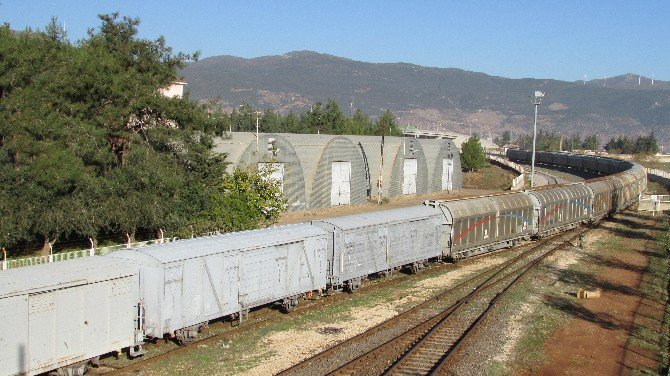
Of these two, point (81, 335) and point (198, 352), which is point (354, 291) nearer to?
point (198, 352)

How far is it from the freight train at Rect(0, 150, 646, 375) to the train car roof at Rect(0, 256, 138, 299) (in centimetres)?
3

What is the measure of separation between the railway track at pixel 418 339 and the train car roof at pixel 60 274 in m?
5.89

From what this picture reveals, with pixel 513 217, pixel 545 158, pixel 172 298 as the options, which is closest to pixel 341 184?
pixel 513 217

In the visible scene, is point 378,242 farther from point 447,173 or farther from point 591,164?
point 591,164

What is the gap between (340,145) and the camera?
57.7 m

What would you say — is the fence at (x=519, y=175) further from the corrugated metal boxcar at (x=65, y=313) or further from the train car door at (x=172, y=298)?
the corrugated metal boxcar at (x=65, y=313)

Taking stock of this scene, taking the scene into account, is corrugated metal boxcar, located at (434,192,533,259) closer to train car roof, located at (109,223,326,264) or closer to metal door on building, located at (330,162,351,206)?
train car roof, located at (109,223,326,264)

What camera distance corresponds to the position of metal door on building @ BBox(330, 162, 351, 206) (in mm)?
57906

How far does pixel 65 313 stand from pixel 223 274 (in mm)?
5864

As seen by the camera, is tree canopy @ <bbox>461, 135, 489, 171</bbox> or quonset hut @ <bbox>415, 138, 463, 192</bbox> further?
tree canopy @ <bbox>461, 135, 489, 171</bbox>

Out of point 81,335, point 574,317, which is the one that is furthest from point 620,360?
point 81,335

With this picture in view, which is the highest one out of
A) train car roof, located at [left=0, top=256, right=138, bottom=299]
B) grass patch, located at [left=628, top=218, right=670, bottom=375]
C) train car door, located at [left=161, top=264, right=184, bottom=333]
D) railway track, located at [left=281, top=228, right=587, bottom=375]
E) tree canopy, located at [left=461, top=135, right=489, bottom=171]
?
tree canopy, located at [left=461, top=135, right=489, bottom=171]

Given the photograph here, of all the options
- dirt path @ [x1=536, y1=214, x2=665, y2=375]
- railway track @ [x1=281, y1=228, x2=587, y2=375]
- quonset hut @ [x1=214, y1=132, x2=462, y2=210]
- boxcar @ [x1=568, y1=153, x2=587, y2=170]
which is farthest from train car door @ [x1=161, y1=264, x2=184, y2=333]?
boxcar @ [x1=568, y1=153, x2=587, y2=170]

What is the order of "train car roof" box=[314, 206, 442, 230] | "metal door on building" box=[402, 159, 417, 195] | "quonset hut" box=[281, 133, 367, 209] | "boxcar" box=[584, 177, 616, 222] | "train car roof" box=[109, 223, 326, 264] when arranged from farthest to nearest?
"metal door on building" box=[402, 159, 417, 195] < "boxcar" box=[584, 177, 616, 222] < "quonset hut" box=[281, 133, 367, 209] < "train car roof" box=[314, 206, 442, 230] < "train car roof" box=[109, 223, 326, 264]
